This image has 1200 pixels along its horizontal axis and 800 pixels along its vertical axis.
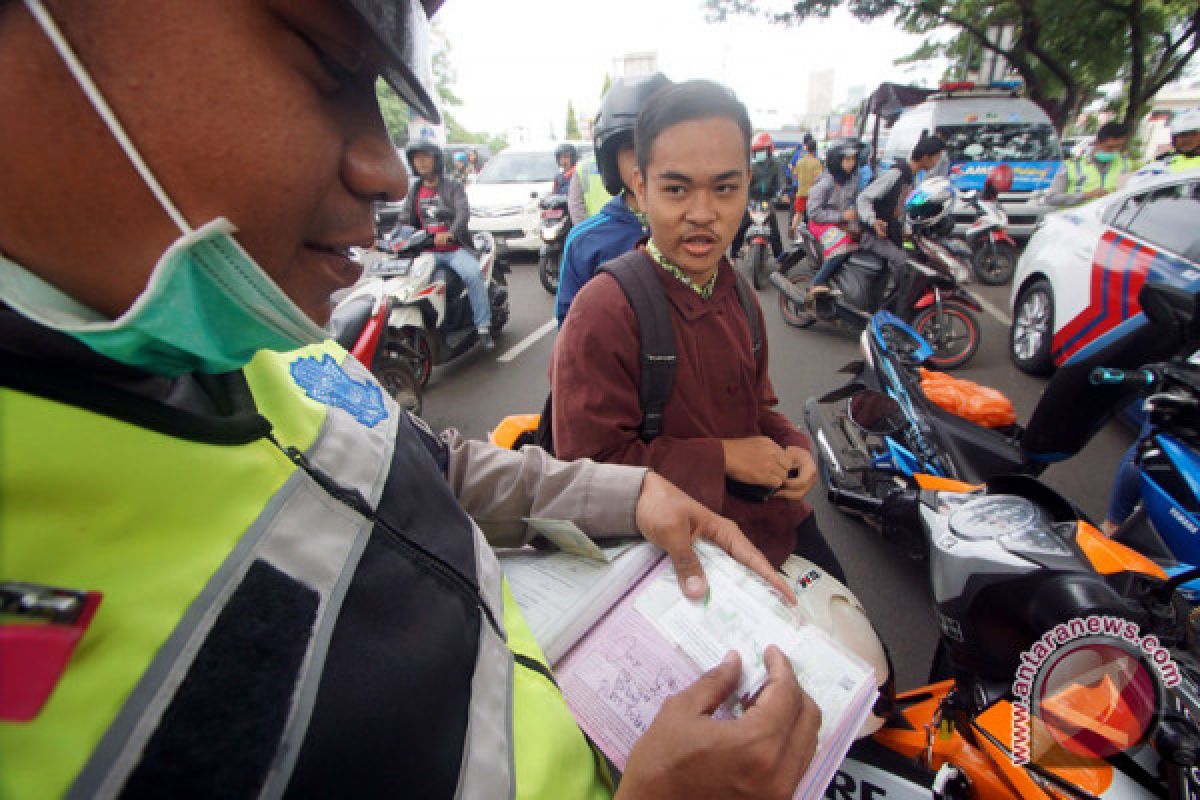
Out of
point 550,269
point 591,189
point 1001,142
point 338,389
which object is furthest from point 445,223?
point 1001,142

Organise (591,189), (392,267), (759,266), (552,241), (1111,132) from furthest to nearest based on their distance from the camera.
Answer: (1111,132)
(759,266)
(552,241)
(392,267)
(591,189)

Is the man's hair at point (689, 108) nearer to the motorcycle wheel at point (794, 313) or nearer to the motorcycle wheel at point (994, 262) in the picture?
the motorcycle wheel at point (794, 313)

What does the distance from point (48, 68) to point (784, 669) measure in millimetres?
986

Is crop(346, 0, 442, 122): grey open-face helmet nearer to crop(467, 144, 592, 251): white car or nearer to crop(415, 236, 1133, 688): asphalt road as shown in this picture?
crop(415, 236, 1133, 688): asphalt road

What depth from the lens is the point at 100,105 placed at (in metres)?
0.45

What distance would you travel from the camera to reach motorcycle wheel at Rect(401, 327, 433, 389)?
4.61 metres

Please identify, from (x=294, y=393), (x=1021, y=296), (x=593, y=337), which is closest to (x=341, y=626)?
(x=294, y=393)

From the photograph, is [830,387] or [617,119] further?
[830,387]

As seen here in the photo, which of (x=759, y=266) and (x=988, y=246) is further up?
(x=988, y=246)

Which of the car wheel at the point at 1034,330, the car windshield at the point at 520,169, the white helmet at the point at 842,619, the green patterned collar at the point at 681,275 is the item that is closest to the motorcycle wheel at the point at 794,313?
the car wheel at the point at 1034,330

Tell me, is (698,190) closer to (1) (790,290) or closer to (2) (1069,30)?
(1) (790,290)

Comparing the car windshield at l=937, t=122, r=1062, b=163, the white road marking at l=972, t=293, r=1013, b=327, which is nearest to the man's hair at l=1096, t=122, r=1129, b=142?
the car windshield at l=937, t=122, r=1062, b=163

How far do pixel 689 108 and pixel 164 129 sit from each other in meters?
1.26

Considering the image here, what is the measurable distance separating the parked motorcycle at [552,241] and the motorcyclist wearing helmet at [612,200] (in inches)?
141
